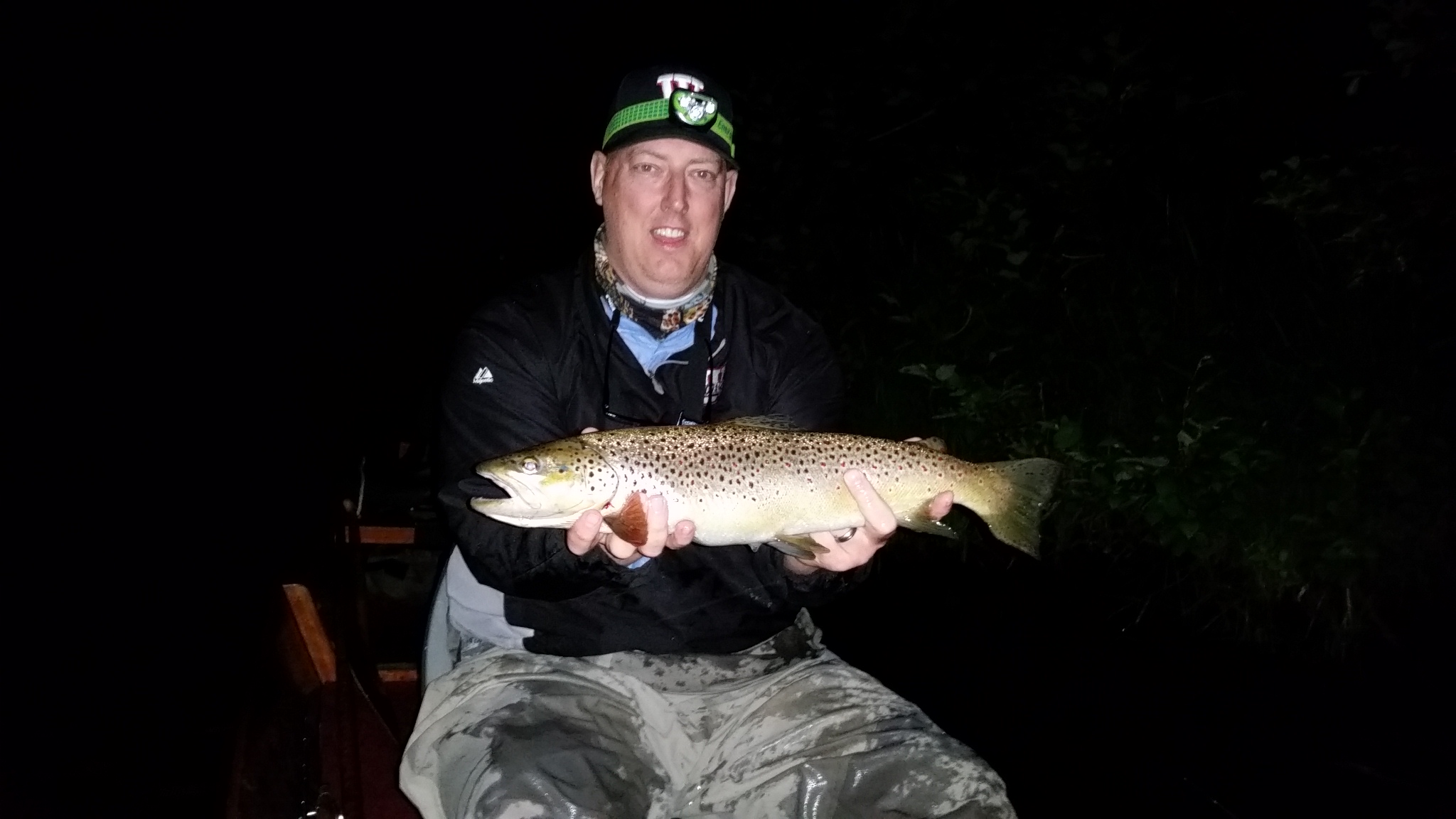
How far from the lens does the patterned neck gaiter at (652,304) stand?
294 centimetres

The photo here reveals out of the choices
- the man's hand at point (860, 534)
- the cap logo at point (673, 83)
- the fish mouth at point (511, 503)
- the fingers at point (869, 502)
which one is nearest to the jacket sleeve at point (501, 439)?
the fish mouth at point (511, 503)

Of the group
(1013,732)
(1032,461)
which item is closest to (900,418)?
(1013,732)

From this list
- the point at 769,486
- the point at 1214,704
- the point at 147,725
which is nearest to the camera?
the point at 769,486

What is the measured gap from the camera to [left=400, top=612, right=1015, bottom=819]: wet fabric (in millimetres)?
2252

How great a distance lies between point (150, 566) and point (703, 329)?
10.4 m

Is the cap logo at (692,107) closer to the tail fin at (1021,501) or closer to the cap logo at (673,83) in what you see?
the cap logo at (673,83)

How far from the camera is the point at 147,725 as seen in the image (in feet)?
23.3

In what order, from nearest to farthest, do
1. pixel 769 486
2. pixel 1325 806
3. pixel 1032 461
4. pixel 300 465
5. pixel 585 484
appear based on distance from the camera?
pixel 585 484 < pixel 769 486 < pixel 1032 461 < pixel 1325 806 < pixel 300 465

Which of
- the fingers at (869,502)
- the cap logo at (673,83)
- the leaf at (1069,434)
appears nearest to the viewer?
the fingers at (869,502)

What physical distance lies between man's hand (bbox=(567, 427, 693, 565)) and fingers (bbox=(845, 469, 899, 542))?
0.54m

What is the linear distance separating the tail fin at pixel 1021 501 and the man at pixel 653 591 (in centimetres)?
22

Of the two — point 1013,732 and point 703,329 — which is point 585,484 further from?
point 1013,732

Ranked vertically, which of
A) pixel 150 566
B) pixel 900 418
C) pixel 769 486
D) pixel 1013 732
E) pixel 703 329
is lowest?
pixel 150 566

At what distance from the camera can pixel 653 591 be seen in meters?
2.79
